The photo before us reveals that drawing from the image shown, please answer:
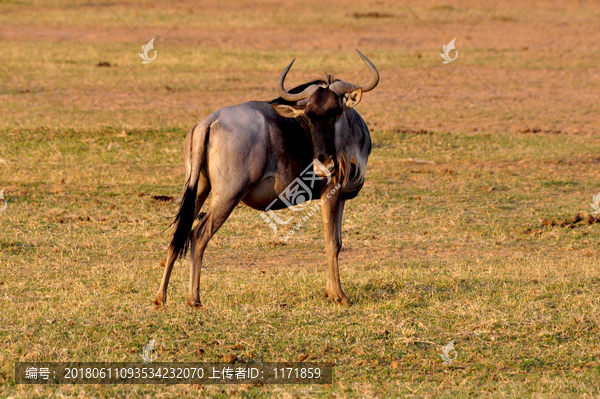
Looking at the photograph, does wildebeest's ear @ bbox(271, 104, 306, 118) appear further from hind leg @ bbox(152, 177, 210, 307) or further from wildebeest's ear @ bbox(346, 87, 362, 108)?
hind leg @ bbox(152, 177, 210, 307)

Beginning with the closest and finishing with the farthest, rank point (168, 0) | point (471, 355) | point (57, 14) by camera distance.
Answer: point (471, 355) → point (57, 14) → point (168, 0)

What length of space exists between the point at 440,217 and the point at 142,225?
3709 mm

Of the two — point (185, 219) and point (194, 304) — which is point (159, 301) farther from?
point (185, 219)

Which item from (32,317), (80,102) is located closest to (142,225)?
(32,317)

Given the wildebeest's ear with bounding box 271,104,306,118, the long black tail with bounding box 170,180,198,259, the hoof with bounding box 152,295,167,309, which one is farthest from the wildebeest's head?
the hoof with bounding box 152,295,167,309

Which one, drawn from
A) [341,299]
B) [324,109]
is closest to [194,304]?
[341,299]

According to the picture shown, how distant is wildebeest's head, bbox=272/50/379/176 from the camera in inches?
258

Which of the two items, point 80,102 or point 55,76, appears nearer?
point 80,102

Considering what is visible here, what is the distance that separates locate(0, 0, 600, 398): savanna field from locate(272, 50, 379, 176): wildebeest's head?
1.29 meters

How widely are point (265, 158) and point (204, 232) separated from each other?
2.53 feet

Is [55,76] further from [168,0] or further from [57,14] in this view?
[168,0]

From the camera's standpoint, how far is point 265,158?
6.54m

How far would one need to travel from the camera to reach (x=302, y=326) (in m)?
6.18

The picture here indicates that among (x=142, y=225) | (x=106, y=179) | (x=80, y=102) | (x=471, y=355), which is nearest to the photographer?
(x=471, y=355)
